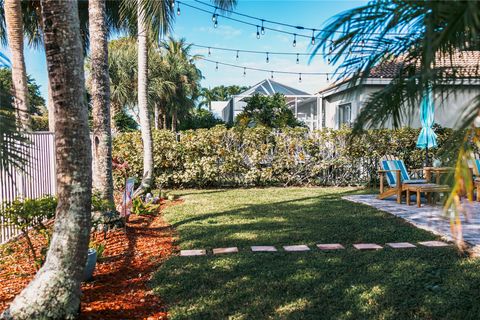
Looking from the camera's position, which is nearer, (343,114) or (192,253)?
(192,253)

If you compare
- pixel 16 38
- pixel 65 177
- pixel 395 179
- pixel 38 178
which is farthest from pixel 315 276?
pixel 16 38

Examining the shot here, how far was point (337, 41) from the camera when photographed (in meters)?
2.06

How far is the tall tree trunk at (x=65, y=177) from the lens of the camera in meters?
3.33

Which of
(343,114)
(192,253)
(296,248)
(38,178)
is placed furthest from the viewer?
(343,114)

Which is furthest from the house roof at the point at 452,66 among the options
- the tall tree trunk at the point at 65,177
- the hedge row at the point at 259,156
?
the hedge row at the point at 259,156

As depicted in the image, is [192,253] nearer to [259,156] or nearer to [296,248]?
[296,248]

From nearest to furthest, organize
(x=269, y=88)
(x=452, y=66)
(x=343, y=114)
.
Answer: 1. (x=452, y=66)
2. (x=343, y=114)
3. (x=269, y=88)

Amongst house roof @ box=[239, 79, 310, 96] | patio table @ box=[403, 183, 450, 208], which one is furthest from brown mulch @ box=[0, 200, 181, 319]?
house roof @ box=[239, 79, 310, 96]

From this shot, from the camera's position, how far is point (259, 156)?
13656 millimetres

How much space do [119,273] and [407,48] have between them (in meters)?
4.16

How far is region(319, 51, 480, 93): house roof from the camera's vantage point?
2.21 metres

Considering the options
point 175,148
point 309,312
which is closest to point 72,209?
point 309,312

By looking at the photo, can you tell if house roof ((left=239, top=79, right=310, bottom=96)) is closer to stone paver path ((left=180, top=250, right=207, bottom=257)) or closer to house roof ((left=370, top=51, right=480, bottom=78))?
stone paver path ((left=180, top=250, right=207, bottom=257))

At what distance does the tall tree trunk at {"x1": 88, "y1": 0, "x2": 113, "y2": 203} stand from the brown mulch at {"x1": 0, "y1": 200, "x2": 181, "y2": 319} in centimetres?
109
